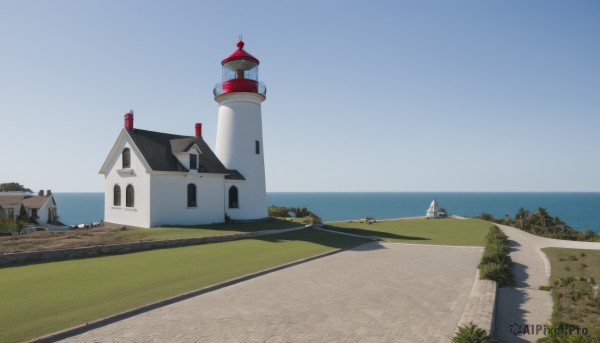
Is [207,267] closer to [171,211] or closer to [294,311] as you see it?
[294,311]

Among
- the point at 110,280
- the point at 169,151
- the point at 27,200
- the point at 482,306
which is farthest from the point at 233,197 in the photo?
the point at 27,200

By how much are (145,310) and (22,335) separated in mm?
2313

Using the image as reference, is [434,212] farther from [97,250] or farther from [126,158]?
[97,250]

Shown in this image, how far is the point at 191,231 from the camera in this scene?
21.1 m

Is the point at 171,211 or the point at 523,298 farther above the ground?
the point at 171,211

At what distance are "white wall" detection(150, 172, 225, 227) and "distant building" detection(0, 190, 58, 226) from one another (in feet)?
78.2

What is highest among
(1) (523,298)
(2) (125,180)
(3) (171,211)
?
(2) (125,180)

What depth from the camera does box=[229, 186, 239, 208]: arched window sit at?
89.1ft

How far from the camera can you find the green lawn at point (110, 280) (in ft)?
25.8

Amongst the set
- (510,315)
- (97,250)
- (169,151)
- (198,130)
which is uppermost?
(198,130)

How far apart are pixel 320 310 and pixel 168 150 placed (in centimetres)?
1977

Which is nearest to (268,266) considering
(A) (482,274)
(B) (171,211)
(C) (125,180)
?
(A) (482,274)

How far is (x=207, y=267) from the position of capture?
1298 centimetres

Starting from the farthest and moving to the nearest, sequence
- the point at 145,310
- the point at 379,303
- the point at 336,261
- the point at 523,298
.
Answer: the point at 336,261, the point at 523,298, the point at 379,303, the point at 145,310
